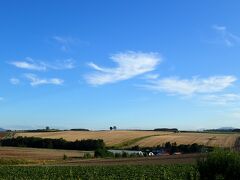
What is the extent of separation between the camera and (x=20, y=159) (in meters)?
83.8

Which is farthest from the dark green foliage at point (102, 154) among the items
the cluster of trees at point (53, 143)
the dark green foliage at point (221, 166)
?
the dark green foliage at point (221, 166)

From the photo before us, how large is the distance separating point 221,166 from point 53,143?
321 feet

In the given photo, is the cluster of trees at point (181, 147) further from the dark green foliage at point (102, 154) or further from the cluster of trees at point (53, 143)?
the cluster of trees at point (53, 143)

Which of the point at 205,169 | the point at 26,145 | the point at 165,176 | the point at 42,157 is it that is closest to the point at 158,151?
the point at 42,157

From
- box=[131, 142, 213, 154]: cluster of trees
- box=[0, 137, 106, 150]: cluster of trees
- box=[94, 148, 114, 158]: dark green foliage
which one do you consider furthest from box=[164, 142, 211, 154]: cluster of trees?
box=[0, 137, 106, 150]: cluster of trees

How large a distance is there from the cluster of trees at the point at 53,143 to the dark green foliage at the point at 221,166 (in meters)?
85.5

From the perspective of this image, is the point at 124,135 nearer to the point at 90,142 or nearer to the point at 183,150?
the point at 90,142

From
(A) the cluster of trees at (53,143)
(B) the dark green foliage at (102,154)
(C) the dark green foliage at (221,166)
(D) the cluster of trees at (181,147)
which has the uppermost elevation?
(A) the cluster of trees at (53,143)

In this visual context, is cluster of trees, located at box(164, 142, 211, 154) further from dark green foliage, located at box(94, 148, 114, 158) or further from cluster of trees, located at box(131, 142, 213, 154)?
dark green foliage, located at box(94, 148, 114, 158)

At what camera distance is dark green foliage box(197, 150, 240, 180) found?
26922mm

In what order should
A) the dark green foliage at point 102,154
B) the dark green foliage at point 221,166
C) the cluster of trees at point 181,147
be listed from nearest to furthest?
the dark green foliage at point 221,166
the dark green foliage at point 102,154
the cluster of trees at point 181,147

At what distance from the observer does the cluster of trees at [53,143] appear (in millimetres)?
117562

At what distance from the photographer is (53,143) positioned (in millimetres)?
122688

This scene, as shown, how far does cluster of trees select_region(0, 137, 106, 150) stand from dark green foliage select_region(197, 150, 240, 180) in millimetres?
85506
